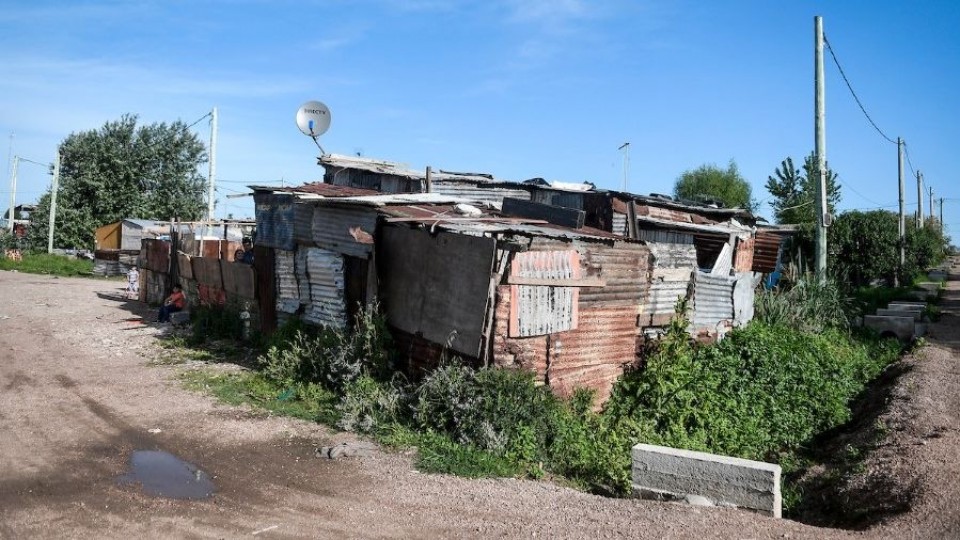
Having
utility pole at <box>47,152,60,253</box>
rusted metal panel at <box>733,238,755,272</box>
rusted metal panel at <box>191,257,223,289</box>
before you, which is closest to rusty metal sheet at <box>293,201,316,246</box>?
rusted metal panel at <box>191,257,223,289</box>

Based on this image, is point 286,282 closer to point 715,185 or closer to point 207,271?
point 207,271

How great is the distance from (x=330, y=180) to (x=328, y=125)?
228cm

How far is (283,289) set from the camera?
11391 millimetres

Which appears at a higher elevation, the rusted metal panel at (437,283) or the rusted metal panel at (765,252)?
the rusted metal panel at (765,252)

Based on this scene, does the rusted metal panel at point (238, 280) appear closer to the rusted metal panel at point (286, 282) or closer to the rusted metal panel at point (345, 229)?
the rusted metal panel at point (286, 282)

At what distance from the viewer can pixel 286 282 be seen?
11336 mm

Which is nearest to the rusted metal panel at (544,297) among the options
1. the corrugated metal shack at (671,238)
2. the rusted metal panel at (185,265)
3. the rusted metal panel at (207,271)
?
the corrugated metal shack at (671,238)

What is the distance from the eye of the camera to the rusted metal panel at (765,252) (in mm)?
13695

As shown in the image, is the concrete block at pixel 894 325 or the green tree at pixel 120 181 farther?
the green tree at pixel 120 181

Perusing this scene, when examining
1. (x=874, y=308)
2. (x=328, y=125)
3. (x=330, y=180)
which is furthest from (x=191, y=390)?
(x=874, y=308)

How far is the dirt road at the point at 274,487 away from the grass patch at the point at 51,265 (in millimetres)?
24358

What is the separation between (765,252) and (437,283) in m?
8.28

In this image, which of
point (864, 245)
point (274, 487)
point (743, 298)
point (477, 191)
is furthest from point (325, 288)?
point (864, 245)

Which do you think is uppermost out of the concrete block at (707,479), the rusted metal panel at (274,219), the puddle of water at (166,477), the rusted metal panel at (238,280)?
the rusted metal panel at (274,219)
